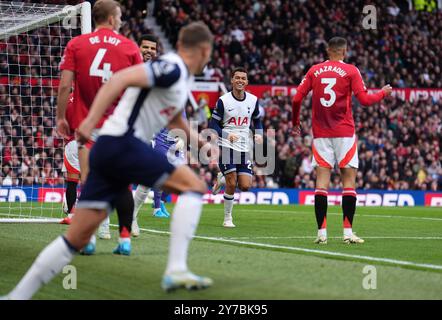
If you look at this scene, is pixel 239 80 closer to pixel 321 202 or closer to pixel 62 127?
pixel 321 202

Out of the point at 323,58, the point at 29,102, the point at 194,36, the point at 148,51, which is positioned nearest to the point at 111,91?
→ the point at 194,36

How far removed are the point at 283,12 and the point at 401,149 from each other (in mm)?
8936

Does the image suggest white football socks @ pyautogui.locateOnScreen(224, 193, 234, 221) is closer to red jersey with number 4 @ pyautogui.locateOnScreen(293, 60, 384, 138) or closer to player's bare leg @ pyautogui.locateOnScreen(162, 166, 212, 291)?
red jersey with number 4 @ pyautogui.locateOnScreen(293, 60, 384, 138)

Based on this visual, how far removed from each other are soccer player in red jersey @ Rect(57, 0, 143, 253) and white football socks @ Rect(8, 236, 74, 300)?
7.90 feet

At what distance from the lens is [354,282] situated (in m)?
6.85

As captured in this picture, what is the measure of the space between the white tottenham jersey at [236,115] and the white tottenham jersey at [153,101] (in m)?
8.04

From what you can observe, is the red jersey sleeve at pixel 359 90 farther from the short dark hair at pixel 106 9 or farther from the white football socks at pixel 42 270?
the white football socks at pixel 42 270

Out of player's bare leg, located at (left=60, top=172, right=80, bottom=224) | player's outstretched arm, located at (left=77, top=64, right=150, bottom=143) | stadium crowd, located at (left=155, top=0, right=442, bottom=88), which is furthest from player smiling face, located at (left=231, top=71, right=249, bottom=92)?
stadium crowd, located at (left=155, top=0, right=442, bottom=88)

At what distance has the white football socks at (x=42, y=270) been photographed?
590 centimetres

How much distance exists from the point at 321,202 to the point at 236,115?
370 centimetres

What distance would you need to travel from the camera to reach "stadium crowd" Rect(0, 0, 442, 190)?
97.8 ft

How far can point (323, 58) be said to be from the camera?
3481 centimetres

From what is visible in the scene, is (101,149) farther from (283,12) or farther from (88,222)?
(283,12)

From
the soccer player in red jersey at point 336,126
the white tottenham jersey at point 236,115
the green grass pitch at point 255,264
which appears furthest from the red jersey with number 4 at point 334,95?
the white tottenham jersey at point 236,115
